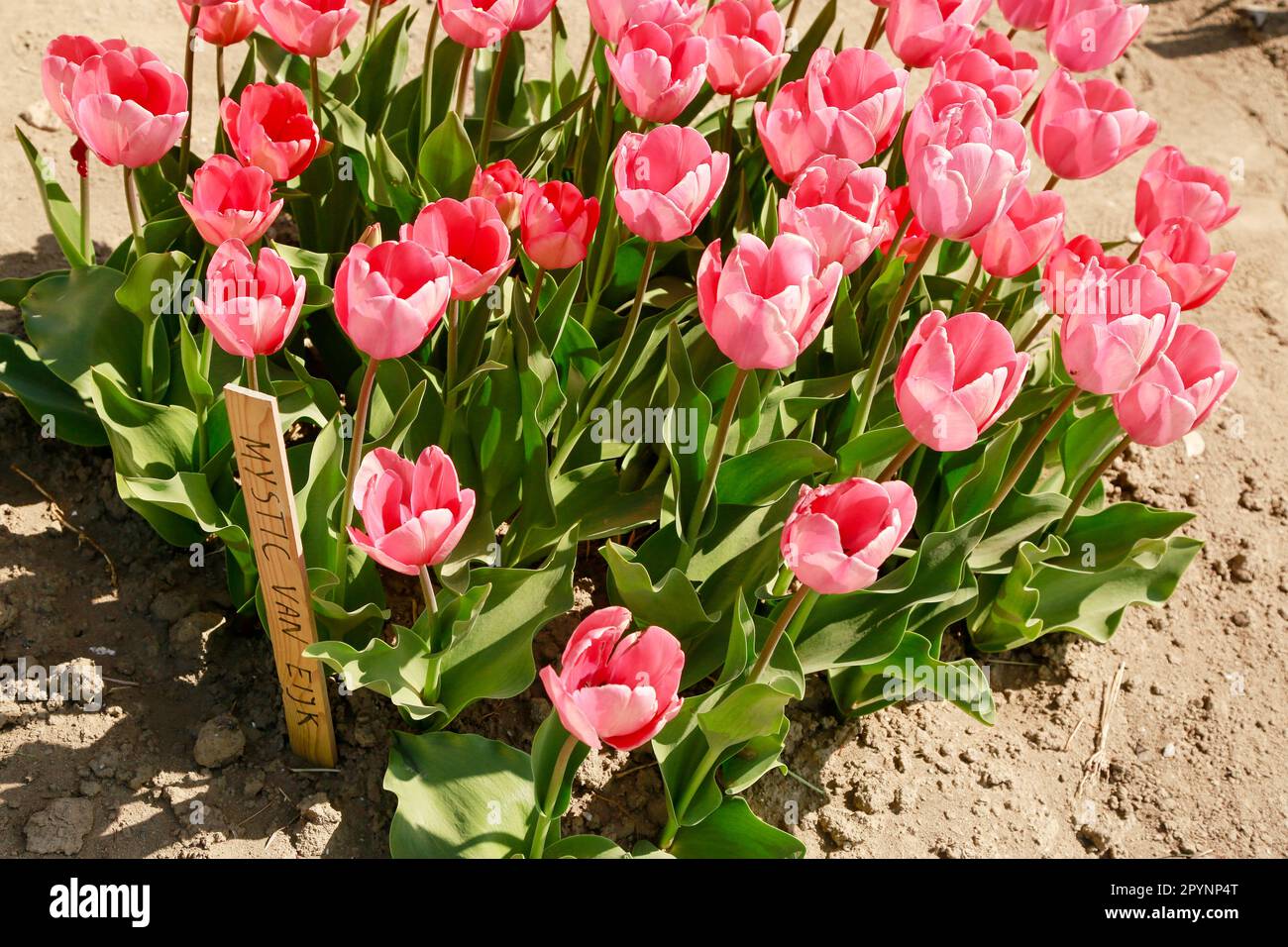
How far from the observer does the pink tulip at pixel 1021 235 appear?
7.14ft

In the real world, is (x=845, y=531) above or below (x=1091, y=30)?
below

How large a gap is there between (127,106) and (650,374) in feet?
3.50

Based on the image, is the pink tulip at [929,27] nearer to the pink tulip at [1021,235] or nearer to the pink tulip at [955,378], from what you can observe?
the pink tulip at [1021,235]

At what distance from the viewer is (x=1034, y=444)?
2.22 meters

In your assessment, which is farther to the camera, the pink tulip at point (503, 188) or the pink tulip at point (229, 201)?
the pink tulip at point (503, 188)

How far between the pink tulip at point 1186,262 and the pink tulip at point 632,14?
97 cm

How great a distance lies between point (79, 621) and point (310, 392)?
60cm

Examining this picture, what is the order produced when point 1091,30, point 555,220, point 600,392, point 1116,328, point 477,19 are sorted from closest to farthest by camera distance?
1. point 1116,328
2. point 555,220
3. point 477,19
4. point 600,392
5. point 1091,30

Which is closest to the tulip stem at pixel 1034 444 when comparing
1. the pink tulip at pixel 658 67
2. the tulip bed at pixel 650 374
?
the tulip bed at pixel 650 374

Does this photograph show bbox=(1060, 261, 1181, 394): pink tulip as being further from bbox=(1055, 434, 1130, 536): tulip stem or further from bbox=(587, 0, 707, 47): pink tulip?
bbox=(587, 0, 707, 47): pink tulip

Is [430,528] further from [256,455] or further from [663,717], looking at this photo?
[663,717]

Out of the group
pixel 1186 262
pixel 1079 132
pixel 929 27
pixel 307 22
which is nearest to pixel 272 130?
pixel 307 22

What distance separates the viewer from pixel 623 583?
2098 millimetres

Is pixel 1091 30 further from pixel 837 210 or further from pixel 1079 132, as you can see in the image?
pixel 837 210
